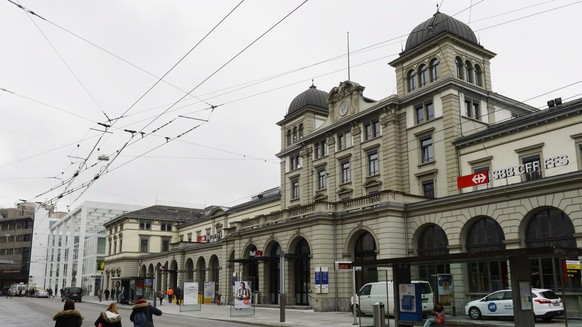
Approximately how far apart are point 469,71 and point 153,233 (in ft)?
196

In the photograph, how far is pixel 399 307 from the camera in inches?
806

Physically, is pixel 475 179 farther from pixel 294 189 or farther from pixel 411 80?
pixel 294 189

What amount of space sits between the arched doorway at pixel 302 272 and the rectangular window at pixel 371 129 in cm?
1071

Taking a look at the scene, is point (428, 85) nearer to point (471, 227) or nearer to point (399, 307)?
point (471, 227)

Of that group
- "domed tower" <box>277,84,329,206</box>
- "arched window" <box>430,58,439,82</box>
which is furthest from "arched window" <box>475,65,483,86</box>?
"domed tower" <box>277,84,329,206</box>

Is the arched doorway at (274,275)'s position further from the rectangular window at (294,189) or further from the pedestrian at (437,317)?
the pedestrian at (437,317)

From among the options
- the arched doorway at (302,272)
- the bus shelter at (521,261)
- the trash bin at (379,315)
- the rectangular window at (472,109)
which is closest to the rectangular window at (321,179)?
the arched doorway at (302,272)

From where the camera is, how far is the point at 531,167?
1371 inches

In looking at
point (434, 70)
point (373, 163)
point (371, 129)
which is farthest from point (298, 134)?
point (434, 70)

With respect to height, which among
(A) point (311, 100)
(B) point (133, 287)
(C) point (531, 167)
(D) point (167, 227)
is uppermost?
(A) point (311, 100)

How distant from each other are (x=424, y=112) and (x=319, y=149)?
1276 cm

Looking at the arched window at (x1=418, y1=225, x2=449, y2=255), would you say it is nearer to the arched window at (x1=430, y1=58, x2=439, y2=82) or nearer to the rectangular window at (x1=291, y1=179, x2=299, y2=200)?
the arched window at (x1=430, y1=58, x2=439, y2=82)

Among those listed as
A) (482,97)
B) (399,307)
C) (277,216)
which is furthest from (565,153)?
(277,216)

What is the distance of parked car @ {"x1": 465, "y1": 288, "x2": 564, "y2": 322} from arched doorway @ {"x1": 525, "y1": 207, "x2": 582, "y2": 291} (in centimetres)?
293
